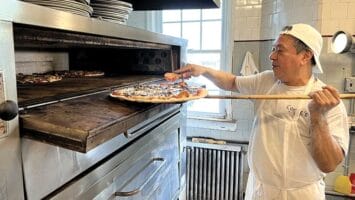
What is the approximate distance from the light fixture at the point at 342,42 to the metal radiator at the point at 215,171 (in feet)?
4.25

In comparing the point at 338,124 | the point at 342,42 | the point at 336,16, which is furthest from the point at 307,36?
the point at 336,16

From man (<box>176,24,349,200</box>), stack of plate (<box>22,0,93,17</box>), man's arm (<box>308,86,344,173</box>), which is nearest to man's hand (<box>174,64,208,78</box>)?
man (<box>176,24,349,200</box>)

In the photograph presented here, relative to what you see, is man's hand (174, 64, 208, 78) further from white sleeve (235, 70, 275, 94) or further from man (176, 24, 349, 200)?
man (176, 24, 349, 200)

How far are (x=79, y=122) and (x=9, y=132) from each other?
0.14m

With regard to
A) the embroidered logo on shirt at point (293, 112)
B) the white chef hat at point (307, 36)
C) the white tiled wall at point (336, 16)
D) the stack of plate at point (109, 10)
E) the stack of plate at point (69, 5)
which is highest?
the white tiled wall at point (336, 16)

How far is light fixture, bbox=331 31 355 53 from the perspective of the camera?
2369mm

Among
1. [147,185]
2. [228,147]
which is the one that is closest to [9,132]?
[147,185]

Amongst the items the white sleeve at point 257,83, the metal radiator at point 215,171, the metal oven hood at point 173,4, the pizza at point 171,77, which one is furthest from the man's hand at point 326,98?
the metal radiator at point 215,171

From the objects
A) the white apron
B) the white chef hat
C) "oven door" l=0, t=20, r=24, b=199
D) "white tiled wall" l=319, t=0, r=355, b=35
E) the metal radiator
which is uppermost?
"white tiled wall" l=319, t=0, r=355, b=35

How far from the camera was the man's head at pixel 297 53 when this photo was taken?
1.48 meters

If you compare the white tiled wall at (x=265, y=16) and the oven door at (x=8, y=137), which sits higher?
the white tiled wall at (x=265, y=16)

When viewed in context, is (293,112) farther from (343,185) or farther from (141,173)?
(343,185)

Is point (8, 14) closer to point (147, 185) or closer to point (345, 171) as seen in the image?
point (147, 185)

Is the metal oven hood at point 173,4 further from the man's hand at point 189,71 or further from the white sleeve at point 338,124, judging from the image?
the white sleeve at point 338,124
